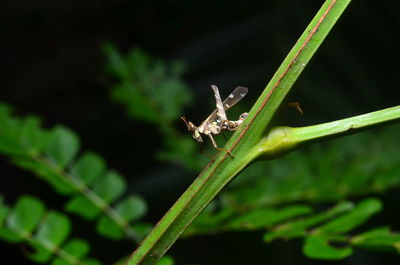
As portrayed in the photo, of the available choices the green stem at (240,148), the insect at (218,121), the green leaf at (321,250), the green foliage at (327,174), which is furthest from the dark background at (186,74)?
the green stem at (240,148)

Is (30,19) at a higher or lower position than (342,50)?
higher

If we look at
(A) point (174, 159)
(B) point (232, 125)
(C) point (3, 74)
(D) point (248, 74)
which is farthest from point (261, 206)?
(C) point (3, 74)

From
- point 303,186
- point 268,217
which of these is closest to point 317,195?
point 303,186

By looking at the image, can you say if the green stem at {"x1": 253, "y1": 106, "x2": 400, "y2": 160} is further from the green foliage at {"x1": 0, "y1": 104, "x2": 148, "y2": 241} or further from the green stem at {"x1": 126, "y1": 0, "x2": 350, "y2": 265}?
the green foliage at {"x1": 0, "y1": 104, "x2": 148, "y2": 241}

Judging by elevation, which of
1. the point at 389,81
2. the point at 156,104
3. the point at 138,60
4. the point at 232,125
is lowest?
the point at 389,81

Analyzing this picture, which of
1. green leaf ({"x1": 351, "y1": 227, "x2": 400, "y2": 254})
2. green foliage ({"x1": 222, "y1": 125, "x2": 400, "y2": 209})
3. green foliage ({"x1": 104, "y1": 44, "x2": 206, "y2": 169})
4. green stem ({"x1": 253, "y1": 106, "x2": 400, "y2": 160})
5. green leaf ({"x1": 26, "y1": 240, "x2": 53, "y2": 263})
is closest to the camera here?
green stem ({"x1": 253, "y1": 106, "x2": 400, "y2": 160})

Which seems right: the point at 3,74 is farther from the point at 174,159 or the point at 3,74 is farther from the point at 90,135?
the point at 174,159

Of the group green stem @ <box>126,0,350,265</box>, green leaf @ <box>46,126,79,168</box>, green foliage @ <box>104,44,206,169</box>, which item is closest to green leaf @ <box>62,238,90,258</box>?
green leaf @ <box>46,126,79,168</box>
